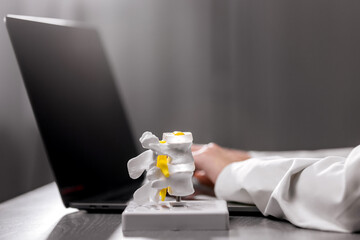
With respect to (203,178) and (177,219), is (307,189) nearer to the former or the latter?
(177,219)

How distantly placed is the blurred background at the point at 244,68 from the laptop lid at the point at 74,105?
0.38 meters

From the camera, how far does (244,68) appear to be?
1461mm

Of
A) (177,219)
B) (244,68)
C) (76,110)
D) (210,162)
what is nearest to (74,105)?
(76,110)

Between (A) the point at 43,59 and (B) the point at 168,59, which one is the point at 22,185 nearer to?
(A) the point at 43,59

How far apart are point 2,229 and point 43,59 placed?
0.31 metres

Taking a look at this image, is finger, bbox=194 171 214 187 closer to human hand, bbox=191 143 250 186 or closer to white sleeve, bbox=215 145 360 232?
human hand, bbox=191 143 250 186

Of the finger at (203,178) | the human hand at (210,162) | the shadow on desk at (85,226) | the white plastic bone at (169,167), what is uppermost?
the white plastic bone at (169,167)

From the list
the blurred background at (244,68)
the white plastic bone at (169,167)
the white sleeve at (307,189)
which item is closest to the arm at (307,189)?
the white sleeve at (307,189)

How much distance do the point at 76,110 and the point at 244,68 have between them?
733mm

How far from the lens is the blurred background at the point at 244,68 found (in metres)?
1.45

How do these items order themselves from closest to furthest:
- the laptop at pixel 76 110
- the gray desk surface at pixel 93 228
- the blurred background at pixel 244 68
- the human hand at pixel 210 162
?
the gray desk surface at pixel 93 228 < the laptop at pixel 76 110 < the human hand at pixel 210 162 < the blurred background at pixel 244 68

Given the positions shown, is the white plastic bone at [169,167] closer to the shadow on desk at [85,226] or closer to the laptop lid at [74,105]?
the shadow on desk at [85,226]

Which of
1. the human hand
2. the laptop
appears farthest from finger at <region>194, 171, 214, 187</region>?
the laptop

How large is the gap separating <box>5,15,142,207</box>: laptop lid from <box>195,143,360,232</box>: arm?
0.25 m
